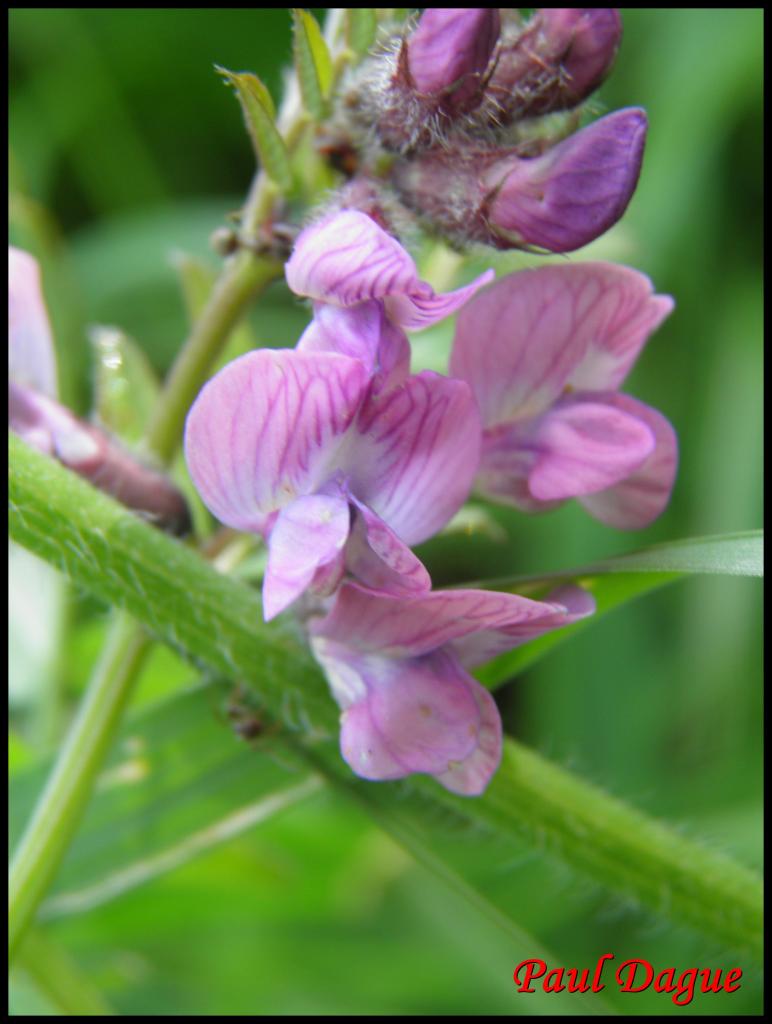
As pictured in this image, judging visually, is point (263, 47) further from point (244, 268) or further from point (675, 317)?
point (244, 268)

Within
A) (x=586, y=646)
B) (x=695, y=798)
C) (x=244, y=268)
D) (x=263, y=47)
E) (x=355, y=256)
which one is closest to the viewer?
(x=355, y=256)

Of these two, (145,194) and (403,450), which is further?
(145,194)

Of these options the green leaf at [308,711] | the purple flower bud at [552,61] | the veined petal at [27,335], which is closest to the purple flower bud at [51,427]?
the veined petal at [27,335]

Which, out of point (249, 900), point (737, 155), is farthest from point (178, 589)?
point (737, 155)

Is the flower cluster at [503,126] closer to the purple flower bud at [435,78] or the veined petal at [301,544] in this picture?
the purple flower bud at [435,78]

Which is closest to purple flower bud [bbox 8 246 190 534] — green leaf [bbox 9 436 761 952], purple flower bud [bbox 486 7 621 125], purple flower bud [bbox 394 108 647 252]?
green leaf [bbox 9 436 761 952]
